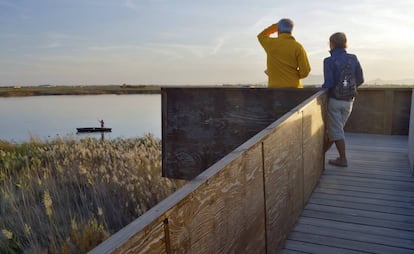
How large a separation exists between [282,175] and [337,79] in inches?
87.4

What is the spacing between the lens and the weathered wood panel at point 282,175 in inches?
105

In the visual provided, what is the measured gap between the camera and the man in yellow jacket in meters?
5.04

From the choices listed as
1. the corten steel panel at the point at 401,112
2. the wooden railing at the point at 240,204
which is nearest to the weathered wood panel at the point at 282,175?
the wooden railing at the point at 240,204

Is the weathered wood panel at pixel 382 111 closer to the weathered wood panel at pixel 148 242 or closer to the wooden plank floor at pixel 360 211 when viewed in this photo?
the wooden plank floor at pixel 360 211

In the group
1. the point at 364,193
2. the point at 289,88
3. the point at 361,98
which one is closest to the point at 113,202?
the point at 289,88

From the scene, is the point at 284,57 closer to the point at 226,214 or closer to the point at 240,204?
the point at 240,204

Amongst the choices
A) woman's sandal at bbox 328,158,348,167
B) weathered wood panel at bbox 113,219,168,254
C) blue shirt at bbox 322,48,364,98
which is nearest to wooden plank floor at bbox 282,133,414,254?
woman's sandal at bbox 328,158,348,167

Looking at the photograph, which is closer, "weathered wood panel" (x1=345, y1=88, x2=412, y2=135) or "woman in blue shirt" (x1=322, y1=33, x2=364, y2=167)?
"woman in blue shirt" (x1=322, y1=33, x2=364, y2=167)

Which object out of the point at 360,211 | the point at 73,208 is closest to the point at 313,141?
the point at 360,211

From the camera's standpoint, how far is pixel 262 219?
257cm

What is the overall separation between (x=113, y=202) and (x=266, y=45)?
377 cm

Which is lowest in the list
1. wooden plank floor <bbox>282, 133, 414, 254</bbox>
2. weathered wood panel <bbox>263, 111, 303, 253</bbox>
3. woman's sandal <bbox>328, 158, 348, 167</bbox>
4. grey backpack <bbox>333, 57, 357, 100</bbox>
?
wooden plank floor <bbox>282, 133, 414, 254</bbox>

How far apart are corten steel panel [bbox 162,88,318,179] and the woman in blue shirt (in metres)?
0.26

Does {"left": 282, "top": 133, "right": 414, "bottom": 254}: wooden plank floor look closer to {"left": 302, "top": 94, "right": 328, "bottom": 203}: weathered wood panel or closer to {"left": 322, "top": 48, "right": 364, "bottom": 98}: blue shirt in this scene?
{"left": 302, "top": 94, "right": 328, "bottom": 203}: weathered wood panel
